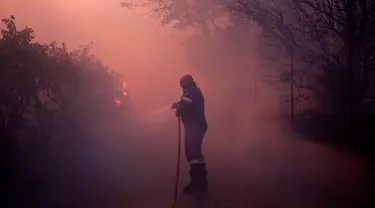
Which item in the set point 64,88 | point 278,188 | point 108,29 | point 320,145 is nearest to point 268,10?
point 320,145

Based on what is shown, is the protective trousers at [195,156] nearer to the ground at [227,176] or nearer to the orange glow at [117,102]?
the ground at [227,176]

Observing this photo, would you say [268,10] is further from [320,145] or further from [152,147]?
[152,147]

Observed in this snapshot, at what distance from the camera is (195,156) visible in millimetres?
7562

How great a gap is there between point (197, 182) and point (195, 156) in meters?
0.42

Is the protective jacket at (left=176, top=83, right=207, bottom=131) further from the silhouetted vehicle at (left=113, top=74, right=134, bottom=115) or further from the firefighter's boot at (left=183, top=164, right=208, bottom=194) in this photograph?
the silhouetted vehicle at (left=113, top=74, right=134, bottom=115)

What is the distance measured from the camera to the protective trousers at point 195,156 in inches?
292

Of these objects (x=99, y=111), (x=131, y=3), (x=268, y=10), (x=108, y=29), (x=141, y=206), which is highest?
(x=108, y=29)

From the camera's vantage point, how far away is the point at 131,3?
72.1 feet

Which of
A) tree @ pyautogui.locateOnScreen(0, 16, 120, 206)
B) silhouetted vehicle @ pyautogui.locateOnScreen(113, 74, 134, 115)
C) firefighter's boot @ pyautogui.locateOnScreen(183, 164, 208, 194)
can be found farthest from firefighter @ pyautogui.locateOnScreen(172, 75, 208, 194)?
silhouetted vehicle @ pyautogui.locateOnScreen(113, 74, 134, 115)

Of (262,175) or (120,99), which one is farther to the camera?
(120,99)

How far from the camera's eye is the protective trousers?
7.42 m

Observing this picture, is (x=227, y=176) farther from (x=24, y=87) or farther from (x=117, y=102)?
(x=117, y=102)

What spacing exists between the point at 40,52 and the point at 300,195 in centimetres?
629

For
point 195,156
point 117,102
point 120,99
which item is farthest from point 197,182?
point 120,99
